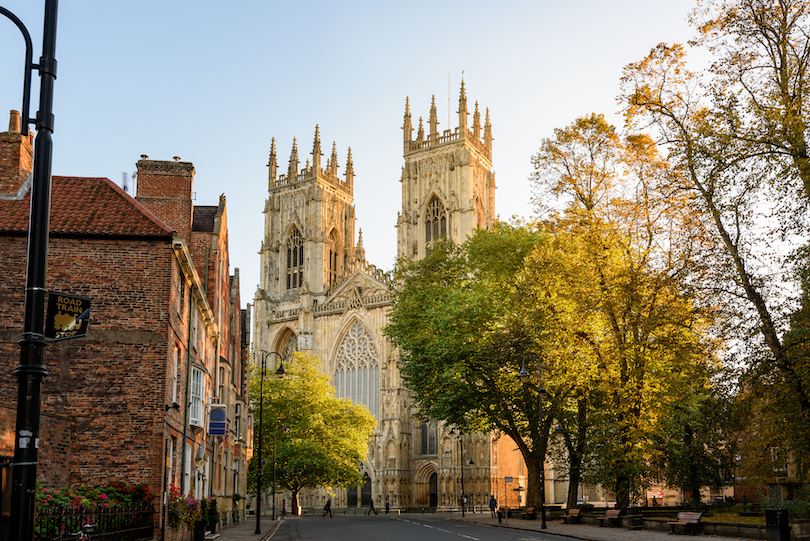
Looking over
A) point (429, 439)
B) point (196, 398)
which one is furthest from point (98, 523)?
point (429, 439)

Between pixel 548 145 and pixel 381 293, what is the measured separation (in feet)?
154

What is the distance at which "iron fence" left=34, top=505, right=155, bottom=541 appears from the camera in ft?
41.5

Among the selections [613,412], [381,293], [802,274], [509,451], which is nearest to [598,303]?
[613,412]

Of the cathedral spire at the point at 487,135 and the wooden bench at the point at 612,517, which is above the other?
the cathedral spire at the point at 487,135

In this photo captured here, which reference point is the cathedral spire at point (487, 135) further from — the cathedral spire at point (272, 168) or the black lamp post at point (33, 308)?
the black lamp post at point (33, 308)

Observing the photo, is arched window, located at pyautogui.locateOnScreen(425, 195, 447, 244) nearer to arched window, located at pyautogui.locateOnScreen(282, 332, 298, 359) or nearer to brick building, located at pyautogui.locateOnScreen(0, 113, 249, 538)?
arched window, located at pyautogui.locateOnScreen(282, 332, 298, 359)

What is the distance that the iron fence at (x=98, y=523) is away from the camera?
41.5ft

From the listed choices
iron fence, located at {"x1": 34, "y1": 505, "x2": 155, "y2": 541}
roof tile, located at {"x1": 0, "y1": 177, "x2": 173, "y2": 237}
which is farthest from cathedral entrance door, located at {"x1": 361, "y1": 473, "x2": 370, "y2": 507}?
iron fence, located at {"x1": 34, "y1": 505, "x2": 155, "y2": 541}

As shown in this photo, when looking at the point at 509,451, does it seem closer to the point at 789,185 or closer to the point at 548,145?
the point at 548,145

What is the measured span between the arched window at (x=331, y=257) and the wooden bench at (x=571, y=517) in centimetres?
5579

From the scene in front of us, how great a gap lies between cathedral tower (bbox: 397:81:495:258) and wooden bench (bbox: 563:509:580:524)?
4415 centimetres

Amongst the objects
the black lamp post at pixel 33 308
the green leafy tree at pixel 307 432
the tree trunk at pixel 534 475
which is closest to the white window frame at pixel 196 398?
the tree trunk at pixel 534 475

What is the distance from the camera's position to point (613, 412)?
1061 inches

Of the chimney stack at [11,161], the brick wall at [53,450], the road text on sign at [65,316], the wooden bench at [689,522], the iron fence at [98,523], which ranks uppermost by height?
the chimney stack at [11,161]
